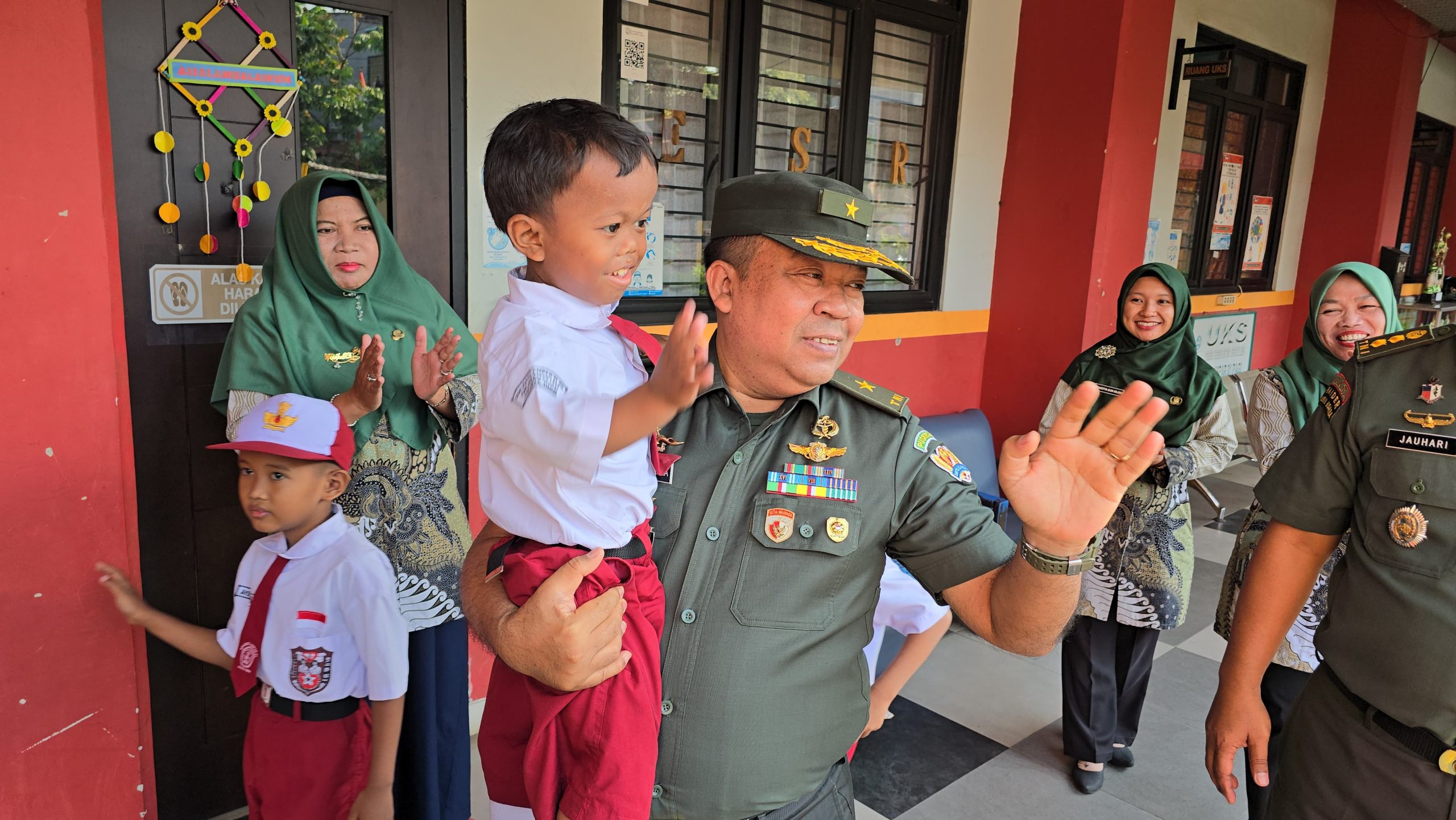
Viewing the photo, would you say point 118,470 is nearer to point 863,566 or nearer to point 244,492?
point 244,492

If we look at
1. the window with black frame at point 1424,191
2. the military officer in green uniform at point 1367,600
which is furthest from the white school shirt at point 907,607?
the window with black frame at point 1424,191

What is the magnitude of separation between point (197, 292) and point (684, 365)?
1.76 m

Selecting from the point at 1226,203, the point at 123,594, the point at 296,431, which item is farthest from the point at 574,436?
the point at 1226,203

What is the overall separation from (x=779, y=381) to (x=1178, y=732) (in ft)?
8.75

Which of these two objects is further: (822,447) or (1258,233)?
(1258,233)

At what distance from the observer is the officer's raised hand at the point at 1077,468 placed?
113cm

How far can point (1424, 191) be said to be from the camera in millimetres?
9836

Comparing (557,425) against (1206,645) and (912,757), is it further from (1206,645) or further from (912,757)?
(1206,645)

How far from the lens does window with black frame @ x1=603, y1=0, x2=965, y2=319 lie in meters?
3.33

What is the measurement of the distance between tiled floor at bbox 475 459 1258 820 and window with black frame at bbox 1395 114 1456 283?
311 inches

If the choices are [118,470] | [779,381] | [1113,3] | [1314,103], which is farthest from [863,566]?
[1314,103]

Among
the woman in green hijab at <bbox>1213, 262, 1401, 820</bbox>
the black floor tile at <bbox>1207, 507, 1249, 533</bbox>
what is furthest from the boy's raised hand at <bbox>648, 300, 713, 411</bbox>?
the black floor tile at <bbox>1207, 507, 1249, 533</bbox>

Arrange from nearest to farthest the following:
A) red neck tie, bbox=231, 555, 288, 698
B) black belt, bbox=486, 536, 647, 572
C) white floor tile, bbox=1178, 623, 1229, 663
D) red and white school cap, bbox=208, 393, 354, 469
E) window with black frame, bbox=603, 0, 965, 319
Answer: black belt, bbox=486, 536, 647, 572 → red and white school cap, bbox=208, 393, 354, 469 → red neck tie, bbox=231, 555, 288, 698 → window with black frame, bbox=603, 0, 965, 319 → white floor tile, bbox=1178, 623, 1229, 663

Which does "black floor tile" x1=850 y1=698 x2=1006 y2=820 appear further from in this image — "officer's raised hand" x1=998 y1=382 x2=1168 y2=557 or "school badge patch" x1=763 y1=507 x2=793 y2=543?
"officer's raised hand" x1=998 y1=382 x2=1168 y2=557
